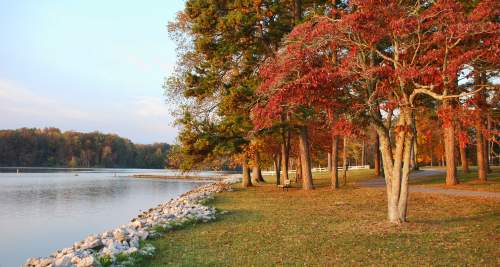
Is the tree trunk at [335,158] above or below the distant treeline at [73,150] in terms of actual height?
below

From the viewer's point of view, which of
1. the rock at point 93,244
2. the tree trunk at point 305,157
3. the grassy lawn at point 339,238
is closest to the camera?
the grassy lawn at point 339,238

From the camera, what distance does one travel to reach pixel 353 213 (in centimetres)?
1292

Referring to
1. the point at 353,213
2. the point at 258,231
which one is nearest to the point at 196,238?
the point at 258,231

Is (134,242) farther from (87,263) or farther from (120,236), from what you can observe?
(87,263)

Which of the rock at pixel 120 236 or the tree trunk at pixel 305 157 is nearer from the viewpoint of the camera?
the rock at pixel 120 236

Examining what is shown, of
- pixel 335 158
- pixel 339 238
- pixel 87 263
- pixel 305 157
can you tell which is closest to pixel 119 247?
pixel 87 263

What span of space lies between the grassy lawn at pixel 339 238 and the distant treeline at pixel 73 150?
112013 mm

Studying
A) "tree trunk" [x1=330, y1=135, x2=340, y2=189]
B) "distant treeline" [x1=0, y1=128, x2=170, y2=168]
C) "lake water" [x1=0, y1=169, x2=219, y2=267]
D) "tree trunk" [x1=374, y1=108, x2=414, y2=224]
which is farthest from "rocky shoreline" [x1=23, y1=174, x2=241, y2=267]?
"distant treeline" [x1=0, y1=128, x2=170, y2=168]

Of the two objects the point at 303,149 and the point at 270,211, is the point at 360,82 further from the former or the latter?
the point at 303,149

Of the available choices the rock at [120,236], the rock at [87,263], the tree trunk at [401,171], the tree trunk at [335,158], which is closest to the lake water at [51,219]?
the rock at [120,236]

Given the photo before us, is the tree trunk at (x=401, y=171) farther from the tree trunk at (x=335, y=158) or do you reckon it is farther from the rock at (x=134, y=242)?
the tree trunk at (x=335, y=158)

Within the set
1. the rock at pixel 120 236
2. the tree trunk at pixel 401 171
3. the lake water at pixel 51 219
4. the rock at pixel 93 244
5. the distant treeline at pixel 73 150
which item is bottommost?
the lake water at pixel 51 219

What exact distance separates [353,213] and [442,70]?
5093 mm

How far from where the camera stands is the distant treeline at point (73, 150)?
120 meters
